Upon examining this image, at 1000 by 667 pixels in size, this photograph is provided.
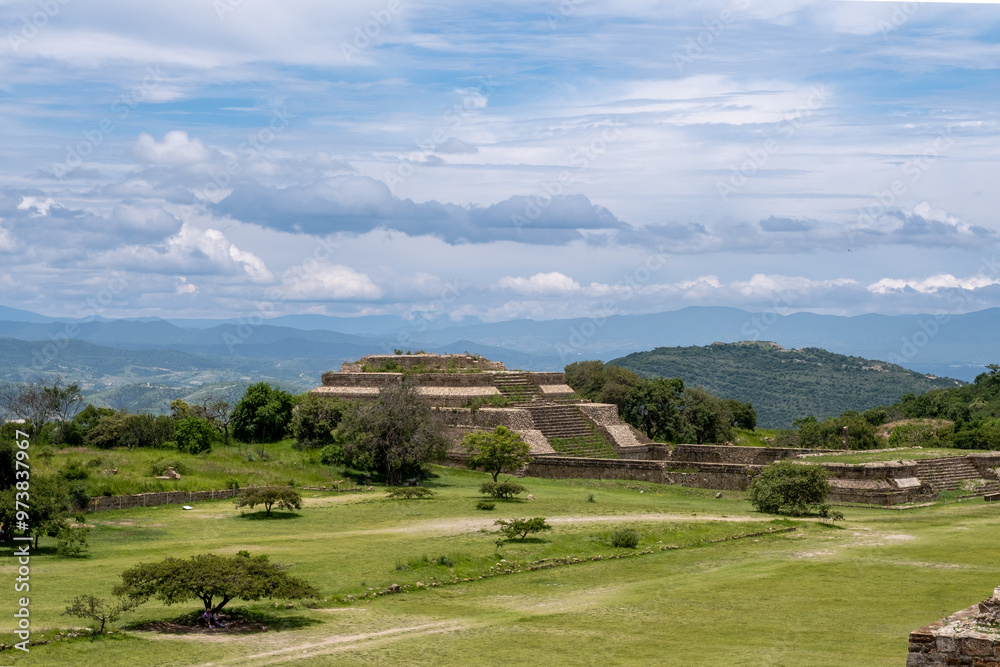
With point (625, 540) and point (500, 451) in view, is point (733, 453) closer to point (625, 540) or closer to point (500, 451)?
point (500, 451)

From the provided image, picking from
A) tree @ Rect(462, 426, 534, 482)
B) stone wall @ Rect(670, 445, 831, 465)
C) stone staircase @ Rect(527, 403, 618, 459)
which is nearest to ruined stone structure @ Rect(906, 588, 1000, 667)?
tree @ Rect(462, 426, 534, 482)

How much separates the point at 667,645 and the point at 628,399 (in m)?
40.4

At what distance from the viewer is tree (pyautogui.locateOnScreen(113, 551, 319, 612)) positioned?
18516mm

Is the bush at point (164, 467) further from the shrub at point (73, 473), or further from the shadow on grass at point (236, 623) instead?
the shadow on grass at point (236, 623)

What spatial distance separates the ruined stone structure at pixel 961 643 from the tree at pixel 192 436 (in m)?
35.6

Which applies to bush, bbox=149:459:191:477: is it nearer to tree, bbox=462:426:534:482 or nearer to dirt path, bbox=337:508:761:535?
dirt path, bbox=337:508:761:535

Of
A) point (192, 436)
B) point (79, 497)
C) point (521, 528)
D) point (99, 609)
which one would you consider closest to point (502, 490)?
point (521, 528)

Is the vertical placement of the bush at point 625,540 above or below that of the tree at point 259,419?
below

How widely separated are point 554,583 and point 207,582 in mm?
7742

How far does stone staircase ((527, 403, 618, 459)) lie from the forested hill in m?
67.7

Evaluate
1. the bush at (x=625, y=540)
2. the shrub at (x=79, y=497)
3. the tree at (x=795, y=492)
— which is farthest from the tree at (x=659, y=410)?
the shrub at (x=79, y=497)

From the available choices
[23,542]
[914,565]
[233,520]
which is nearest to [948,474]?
[914,565]

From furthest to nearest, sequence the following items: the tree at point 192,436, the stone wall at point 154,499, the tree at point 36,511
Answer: the tree at point 192,436
the stone wall at point 154,499
the tree at point 36,511

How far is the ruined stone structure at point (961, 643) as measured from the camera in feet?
36.9
